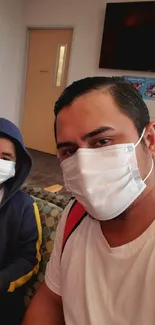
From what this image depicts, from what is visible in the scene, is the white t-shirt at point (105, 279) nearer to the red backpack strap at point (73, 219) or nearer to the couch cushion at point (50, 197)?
the red backpack strap at point (73, 219)

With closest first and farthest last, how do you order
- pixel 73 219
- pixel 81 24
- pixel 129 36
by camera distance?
pixel 73 219 < pixel 129 36 < pixel 81 24

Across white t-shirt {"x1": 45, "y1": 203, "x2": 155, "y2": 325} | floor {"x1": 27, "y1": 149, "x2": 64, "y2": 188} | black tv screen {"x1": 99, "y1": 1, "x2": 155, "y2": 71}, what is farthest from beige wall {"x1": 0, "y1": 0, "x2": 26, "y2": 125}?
white t-shirt {"x1": 45, "y1": 203, "x2": 155, "y2": 325}

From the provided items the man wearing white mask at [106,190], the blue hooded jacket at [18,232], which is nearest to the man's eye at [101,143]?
the man wearing white mask at [106,190]

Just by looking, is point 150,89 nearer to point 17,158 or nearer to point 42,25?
point 42,25

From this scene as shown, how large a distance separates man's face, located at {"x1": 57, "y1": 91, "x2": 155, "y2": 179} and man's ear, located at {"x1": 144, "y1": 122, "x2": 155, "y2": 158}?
19mm

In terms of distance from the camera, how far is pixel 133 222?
65 centimetres

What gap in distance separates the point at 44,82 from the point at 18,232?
3802 mm

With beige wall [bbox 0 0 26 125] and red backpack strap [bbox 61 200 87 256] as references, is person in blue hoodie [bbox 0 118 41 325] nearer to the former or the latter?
red backpack strap [bbox 61 200 87 256]

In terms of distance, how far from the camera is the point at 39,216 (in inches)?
42.4

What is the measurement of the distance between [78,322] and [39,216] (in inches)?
18.6

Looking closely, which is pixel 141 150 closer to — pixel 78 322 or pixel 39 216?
pixel 78 322

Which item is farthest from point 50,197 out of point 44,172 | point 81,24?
point 81,24

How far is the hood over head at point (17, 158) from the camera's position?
40.9 inches

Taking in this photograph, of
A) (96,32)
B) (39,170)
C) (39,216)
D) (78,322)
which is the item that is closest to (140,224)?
(78,322)
